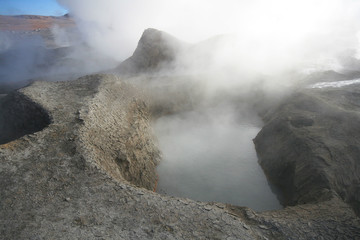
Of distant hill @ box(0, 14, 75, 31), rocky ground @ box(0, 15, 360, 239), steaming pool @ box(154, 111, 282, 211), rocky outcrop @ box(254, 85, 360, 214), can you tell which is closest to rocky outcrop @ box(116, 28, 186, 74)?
rocky ground @ box(0, 15, 360, 239)

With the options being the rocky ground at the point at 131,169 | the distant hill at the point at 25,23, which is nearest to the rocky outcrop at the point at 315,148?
the rocky ground at the point at 131,169

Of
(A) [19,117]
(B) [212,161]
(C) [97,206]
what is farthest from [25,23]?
(C) [97,206]

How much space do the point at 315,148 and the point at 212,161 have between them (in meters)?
3.08

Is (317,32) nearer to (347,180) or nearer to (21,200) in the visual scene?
(347,180)

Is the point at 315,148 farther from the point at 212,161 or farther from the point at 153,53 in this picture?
the point at 153,53

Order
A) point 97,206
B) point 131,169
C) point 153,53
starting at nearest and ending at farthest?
1. point 97,206
2. point 131,169
3. point 153,53

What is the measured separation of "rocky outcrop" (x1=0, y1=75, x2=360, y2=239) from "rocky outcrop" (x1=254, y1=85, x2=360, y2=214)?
91 cm

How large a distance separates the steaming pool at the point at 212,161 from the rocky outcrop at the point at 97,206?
1.74m

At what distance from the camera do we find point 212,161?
789 cm

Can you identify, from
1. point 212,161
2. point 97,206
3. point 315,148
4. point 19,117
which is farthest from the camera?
point 212,161

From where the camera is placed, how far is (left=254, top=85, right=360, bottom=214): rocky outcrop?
18.9ft

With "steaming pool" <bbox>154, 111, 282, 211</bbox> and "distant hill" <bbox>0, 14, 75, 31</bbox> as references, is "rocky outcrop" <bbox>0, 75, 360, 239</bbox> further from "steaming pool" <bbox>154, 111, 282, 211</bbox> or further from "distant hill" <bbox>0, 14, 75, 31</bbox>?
"distant hill" <bbox>0, 14, 75, 31</bbox>

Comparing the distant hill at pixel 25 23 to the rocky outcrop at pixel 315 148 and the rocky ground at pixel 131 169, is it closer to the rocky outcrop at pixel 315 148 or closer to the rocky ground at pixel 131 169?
the rocky ground at pixel 131 169

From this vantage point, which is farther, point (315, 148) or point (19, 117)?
point (19, 117)
